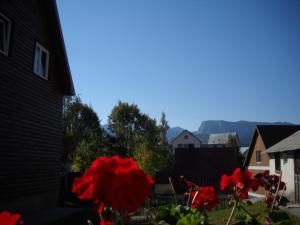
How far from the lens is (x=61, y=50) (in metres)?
15.8

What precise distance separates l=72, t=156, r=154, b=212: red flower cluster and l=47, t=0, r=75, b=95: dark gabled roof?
47.0 feet

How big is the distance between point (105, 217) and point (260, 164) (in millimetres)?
34690

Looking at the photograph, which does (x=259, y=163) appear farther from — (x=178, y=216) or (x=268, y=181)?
(x=178, y=216)

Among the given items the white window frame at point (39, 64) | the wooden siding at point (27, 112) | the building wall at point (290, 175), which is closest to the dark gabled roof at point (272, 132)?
the building wall at point (290, 175)

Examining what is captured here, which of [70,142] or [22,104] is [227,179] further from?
[70,142]

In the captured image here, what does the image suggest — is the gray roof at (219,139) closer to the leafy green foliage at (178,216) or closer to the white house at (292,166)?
the white house at (292,166)

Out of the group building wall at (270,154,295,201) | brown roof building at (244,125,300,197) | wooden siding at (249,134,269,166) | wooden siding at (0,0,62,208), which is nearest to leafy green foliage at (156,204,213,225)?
wooden siding at (0,0,62,208)

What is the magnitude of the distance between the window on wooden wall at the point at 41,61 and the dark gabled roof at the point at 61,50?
0.62 m

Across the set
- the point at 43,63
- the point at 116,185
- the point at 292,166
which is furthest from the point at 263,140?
the point at 116,185

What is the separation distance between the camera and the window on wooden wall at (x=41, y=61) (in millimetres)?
14500

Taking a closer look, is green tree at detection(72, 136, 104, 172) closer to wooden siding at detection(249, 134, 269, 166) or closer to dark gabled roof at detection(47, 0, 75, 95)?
wooden siding at detection(249, 134, 269, 166)

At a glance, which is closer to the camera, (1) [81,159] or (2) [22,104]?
(2) [22,104]

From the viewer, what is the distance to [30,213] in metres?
13.6

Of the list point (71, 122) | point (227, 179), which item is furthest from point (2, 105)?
point (71, 122)
